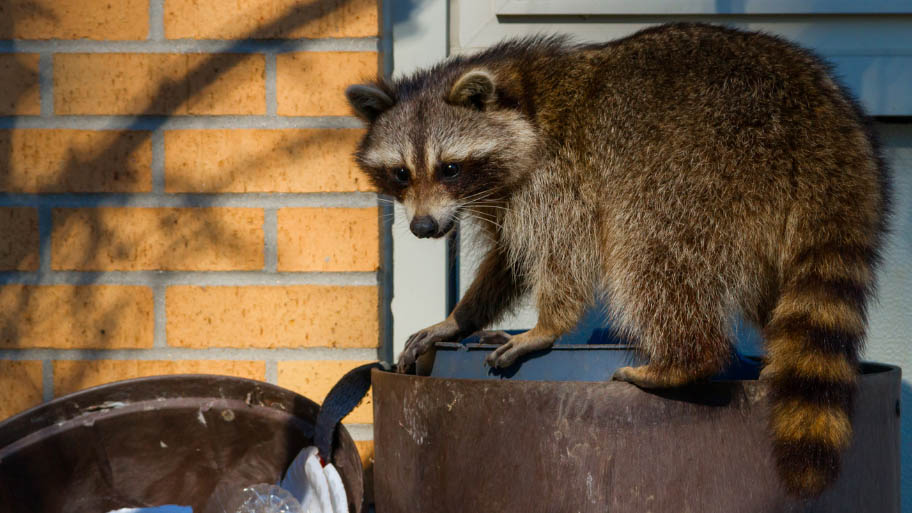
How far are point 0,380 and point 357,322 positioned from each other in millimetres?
892

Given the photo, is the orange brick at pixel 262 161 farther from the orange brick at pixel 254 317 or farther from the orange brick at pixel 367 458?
the orange brick at pixel 367 458

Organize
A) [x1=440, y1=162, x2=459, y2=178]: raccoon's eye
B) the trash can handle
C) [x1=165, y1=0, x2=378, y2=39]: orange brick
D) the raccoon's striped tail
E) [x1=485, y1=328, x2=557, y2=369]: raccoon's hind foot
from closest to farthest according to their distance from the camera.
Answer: the raccoon's striped tail → [x1=485, y1=328, x2=557, y2=369]: raccoon's hind foot → the trash can handle → [x1=440, y1=162, x2=459, y2=178]: raccoon's eye → [x1=165, y1=0, x2=378, y2=39]: orange brick

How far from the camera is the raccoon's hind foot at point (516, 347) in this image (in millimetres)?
1452

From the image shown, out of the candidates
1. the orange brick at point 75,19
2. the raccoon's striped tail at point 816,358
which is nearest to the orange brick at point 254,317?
the orange brick at point 75,19

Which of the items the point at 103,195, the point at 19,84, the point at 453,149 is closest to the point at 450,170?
the point at 453,149

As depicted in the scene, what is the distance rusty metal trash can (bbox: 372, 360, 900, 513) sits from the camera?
49.2 inches

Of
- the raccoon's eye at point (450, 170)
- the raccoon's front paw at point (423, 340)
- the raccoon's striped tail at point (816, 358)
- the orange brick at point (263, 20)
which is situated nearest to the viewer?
the raccoon's striped tail at point (816, 358)

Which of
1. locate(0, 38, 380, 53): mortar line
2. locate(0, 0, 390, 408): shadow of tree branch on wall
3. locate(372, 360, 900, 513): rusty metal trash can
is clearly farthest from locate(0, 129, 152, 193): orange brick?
locate(372, 360, 900, 513): rusty metal trash can

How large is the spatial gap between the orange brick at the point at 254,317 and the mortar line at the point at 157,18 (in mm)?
627

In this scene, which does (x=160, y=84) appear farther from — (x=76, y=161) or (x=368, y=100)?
(x=368, y=100)

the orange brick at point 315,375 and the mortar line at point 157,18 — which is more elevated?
the mortar line at point 157,18

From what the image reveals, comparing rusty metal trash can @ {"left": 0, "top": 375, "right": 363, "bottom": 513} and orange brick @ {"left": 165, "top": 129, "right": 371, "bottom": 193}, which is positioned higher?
orange brick @ {"left": 165, "top": 129, "right": 371, "bottom": 193}

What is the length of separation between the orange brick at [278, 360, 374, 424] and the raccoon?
0.41 metres

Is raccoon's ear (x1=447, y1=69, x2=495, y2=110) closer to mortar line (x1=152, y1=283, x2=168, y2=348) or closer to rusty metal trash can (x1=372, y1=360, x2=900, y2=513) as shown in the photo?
rusty metal trash can (x1=372, y1=360, x2=900, y2=513)
